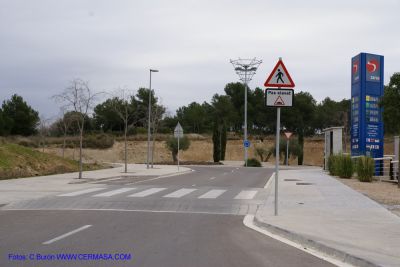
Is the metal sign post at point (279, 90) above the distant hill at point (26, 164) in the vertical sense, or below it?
above

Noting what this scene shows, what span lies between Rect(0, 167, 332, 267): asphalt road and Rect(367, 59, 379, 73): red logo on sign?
19444 mm

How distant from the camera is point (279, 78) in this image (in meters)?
13.1

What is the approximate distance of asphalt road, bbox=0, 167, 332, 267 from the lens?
810 cm

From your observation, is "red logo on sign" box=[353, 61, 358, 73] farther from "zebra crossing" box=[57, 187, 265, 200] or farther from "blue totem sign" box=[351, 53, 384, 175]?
"zebra crossing" box=[57, 187, 265, 200]

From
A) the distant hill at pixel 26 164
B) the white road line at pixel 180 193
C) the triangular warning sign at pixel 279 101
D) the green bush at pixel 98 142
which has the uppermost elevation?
the triangular warning sign at pixel 279 101

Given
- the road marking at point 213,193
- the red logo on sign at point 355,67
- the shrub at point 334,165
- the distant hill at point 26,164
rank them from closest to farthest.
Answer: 1. the road marking at point 213,193
2. the distant hill at point 26,164
3. the shrub at point 334,165
4. the red logo on sign at point 355,67

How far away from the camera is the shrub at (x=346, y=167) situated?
96.8 ft

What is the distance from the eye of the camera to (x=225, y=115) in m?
91.9

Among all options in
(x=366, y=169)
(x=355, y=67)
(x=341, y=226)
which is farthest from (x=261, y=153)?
(x=341, y=226)

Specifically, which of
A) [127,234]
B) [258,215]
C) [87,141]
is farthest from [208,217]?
[87,141]

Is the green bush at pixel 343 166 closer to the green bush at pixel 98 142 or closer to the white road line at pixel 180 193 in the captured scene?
the white road line at pixel 180 193

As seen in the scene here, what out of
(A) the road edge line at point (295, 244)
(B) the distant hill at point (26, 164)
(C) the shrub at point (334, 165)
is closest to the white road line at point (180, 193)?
(A) the road edge line at point (295, 244)

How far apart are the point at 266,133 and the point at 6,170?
73438mm

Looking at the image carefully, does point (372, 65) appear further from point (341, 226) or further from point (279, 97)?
point (341, 226)
